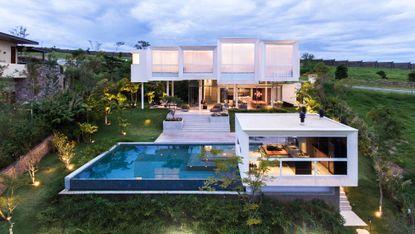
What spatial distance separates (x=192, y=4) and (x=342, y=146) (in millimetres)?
24657

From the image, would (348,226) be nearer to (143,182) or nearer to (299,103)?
(143,182)

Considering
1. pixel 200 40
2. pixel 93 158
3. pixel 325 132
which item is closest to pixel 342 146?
pixel 325 132

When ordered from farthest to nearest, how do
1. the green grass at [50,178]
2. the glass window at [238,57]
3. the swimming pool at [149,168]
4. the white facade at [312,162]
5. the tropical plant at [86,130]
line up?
the glass window at [238,57] < the tropical plant at [86,130] < the swimming pool at [149,168] < the green grass at [50,178] < the white facade at [312,162]

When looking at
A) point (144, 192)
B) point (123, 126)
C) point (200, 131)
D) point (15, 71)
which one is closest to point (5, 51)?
point (15, 71)

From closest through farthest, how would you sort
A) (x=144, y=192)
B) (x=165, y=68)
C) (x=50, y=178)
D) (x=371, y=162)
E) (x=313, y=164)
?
(x=313, y=164)
(x=144, y=192)
(x=50, y=178)
(x=371, y=162)
(x=165, y=68)

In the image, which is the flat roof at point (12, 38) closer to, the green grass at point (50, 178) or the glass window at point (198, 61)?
the green grass at point (50, 178)

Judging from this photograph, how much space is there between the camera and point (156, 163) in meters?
15.0

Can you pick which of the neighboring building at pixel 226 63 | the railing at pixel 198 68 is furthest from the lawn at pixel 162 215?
the railing at pixel 198 68

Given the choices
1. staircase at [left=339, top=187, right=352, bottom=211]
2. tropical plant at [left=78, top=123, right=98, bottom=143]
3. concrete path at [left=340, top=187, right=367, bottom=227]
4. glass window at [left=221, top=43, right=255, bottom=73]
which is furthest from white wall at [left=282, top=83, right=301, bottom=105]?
tropical plant at [left=78, top=123, right=98, bottom=143]

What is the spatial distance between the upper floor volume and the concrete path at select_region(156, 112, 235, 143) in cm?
411

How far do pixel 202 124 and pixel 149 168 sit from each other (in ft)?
32.9

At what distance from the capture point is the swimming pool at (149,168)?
11117 millimetres

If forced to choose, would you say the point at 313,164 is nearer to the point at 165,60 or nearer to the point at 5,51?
the point at 165,60

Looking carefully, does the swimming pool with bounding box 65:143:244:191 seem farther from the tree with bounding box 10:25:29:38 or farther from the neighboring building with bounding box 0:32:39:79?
the tree with bounding box 10:25:29:38
